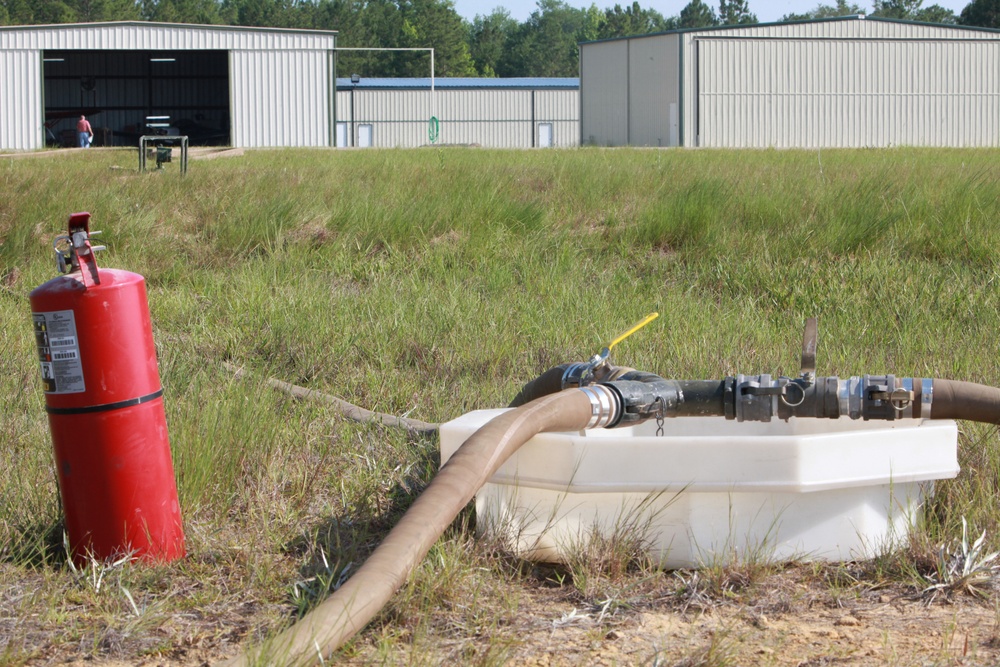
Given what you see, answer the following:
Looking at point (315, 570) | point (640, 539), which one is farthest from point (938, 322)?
point (315, 570)

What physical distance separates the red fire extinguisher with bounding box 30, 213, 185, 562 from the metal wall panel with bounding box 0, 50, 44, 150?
28.0 meters

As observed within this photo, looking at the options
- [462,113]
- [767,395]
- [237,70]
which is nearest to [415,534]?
[767,395]

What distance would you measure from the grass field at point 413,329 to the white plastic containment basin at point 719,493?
8 centimetres

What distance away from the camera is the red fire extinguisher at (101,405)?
238cm

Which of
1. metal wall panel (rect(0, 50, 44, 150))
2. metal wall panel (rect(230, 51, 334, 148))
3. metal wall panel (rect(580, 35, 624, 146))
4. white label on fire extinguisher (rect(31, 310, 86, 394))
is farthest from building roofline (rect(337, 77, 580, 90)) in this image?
white label on fire extinguisher (rect(31, 310, 86, 394))

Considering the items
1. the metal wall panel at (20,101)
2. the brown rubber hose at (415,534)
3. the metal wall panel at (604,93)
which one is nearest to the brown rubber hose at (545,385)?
the brown rubber hose at (415,534)

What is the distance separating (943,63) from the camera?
30.3 m

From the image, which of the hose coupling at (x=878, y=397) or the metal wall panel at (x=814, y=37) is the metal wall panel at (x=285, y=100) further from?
the hose coupling at (x=878, y=397)

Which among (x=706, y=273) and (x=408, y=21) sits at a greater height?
(x=408, y=21)

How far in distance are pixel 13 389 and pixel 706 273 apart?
3.82 metres

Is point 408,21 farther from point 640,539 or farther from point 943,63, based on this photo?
point 640,539

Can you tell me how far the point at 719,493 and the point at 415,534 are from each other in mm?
814

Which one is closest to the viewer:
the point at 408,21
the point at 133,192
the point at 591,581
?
the point at 591,581

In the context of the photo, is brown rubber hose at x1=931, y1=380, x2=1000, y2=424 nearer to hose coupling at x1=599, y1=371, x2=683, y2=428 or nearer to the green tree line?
hose coupling at x1=599, y1=371, x2=683, y2=428
